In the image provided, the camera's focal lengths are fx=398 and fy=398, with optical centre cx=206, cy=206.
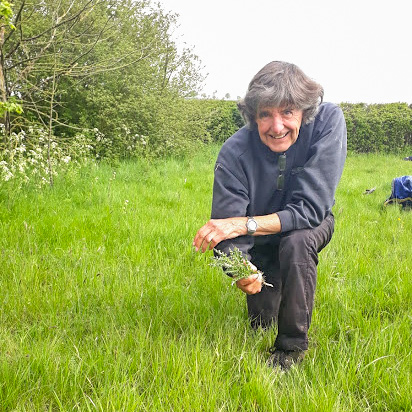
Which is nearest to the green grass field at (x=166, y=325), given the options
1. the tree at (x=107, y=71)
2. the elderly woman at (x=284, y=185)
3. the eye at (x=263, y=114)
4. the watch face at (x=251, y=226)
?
the elderly woman at (x=284, y=185)

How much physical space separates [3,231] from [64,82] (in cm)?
607

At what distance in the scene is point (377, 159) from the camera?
13070mm

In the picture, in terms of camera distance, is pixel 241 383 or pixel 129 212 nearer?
pixel 241 383

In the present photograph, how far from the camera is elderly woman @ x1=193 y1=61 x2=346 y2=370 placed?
214cm

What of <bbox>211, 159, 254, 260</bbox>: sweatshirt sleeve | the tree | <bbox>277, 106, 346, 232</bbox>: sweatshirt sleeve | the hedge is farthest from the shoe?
the hedge

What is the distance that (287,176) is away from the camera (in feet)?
8.10

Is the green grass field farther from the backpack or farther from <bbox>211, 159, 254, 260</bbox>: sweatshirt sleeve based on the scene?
the backpack

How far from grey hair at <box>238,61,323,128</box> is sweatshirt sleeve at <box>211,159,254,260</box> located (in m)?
0.41

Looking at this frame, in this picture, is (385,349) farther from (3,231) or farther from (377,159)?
(377,159)

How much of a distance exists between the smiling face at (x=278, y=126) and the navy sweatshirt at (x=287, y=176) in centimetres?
11

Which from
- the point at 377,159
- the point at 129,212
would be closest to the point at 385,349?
the point at 129,212

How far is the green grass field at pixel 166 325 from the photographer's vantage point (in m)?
1.82

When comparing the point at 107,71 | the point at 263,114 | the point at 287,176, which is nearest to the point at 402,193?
the point at 287,176

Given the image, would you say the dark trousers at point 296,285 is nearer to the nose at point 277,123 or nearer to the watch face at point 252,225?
the watch face at point 252,225
